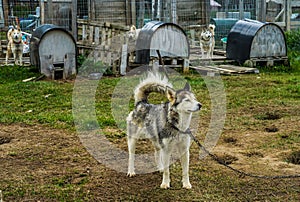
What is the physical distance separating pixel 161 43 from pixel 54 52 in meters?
2.74

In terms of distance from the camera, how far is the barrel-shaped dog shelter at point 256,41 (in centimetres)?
1324

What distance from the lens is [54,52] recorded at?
12008mm

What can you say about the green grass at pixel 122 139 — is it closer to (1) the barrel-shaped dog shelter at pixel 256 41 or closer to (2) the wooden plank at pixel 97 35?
(1) the barrel-shaped dog shelter at pixel 256 41

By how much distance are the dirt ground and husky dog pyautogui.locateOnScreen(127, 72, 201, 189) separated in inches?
9.1

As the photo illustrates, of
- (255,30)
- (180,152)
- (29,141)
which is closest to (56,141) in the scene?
(29,141)

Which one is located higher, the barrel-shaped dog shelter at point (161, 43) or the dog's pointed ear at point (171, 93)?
the barrel-shaped dog shelter at point (161, 43)

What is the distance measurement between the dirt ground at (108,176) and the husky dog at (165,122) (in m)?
0.23

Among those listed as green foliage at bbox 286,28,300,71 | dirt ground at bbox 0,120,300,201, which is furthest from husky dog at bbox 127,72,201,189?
green foliage at bbox 286,28,300,71

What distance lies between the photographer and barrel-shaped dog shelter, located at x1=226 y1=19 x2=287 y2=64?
13.2 m

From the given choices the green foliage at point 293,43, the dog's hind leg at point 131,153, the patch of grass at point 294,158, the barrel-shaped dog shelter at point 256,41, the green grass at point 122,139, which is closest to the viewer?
the green grass at point 122,139

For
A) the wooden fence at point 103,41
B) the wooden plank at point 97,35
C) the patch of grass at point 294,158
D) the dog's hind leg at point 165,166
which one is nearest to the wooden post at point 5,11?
the wooden fence at point 103,41

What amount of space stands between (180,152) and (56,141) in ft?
7.72

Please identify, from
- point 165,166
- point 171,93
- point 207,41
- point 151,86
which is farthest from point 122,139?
point 207,41

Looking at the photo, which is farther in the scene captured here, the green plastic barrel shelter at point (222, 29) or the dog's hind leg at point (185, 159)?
the green plastic barrel shelter at point (222, 29)
